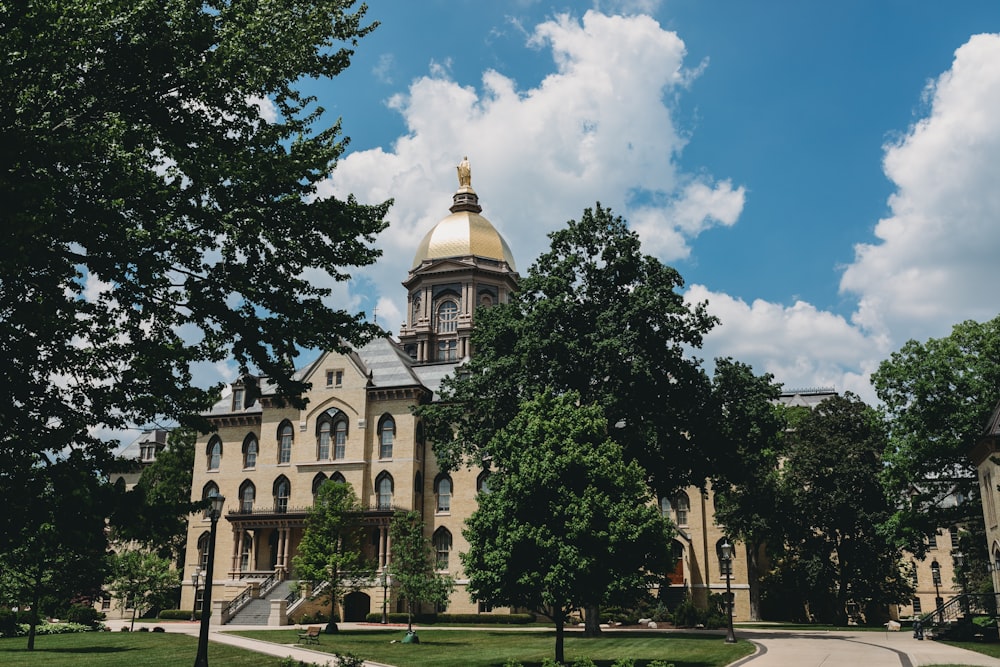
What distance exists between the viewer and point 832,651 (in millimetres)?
24812

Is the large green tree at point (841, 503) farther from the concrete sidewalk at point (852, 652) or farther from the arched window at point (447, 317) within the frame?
the arched window at point (447, 317)

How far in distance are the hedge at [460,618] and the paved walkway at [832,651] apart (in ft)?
41.9

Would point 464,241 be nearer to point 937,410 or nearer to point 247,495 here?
point 247,495

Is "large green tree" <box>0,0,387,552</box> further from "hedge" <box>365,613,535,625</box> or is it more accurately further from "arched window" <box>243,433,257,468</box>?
"arched window" <box>243,433,257,468</box>

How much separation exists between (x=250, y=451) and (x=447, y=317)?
69.1 ft

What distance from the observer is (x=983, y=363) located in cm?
3628

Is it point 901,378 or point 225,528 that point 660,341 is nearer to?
point 901,378

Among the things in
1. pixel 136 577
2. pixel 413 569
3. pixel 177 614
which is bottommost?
pixel 177 614

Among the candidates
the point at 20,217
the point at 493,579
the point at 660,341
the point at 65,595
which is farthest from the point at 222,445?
the point at 20,217

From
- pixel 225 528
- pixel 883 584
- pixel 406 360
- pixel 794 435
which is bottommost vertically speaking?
pixel 883 584

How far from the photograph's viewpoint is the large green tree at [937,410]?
36250 mm

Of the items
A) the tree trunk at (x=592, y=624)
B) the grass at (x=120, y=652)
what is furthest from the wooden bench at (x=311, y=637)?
the tree trunk at (x=592, y=624)

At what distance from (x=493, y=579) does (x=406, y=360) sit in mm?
39073

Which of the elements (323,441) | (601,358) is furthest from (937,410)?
(323,441)
